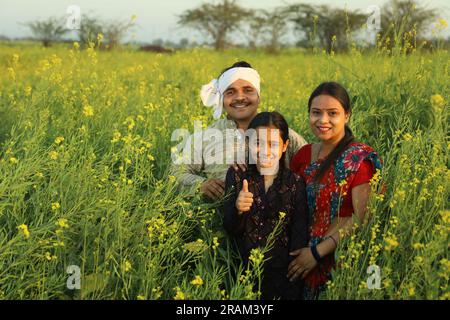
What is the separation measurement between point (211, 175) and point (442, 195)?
1195 mm

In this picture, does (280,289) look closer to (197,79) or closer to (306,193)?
(306,193)

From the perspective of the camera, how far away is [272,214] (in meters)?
2.49

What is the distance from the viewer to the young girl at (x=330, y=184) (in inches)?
96.5

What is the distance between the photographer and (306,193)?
2.55 m

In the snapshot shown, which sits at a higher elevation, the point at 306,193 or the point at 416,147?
the point at 416,147

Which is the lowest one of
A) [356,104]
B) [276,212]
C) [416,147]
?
[276,212]

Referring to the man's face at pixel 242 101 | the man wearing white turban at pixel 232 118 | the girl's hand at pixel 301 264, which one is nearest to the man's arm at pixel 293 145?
the man wearing white turban at pixel 232 118

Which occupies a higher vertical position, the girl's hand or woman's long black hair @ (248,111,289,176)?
woman's long black hair @ (248,111,289,176)

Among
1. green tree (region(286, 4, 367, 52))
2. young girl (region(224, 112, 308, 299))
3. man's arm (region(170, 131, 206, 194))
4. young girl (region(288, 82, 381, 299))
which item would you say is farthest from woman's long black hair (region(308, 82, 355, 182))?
green tree (region(286, 4, 367, 52))

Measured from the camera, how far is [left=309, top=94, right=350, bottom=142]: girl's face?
2561mm

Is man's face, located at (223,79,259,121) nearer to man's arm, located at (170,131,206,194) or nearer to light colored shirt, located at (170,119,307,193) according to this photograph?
light colored shirt, located at (170,119,307,193)

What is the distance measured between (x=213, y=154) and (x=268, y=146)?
0.62m

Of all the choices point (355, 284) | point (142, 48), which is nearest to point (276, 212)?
point (355, 284)
